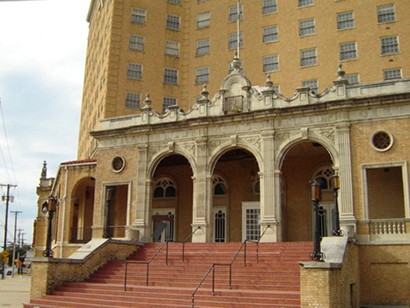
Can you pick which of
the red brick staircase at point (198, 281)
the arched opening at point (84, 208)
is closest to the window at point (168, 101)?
the arched opening at point (84, 208)

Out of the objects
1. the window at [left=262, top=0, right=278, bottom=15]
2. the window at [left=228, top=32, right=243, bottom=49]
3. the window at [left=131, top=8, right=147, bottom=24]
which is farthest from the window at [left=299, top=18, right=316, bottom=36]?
the window at [left=131, top=8, right=147, bottom=24]

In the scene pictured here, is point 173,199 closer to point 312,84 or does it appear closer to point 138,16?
point 312,84

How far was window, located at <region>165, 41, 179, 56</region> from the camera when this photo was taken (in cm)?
4225

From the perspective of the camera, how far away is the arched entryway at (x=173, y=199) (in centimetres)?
2994

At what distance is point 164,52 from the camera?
42.1 metres

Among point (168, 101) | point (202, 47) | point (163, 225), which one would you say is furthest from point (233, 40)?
point (163, 225)

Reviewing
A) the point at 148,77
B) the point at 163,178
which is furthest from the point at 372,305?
the point at 148,77

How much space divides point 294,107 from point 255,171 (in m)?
5.62

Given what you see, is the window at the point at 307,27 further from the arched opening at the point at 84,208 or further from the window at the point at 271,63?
the arched opening at the point at 84,208

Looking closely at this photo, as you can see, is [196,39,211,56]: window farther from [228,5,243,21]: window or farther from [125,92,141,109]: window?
[125,92,141,109]: window

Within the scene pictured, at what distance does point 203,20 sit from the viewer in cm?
4206

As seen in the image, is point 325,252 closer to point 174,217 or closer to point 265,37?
point 174,217

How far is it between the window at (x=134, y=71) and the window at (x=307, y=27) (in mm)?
12547

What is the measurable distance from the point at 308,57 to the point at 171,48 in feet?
37.9
